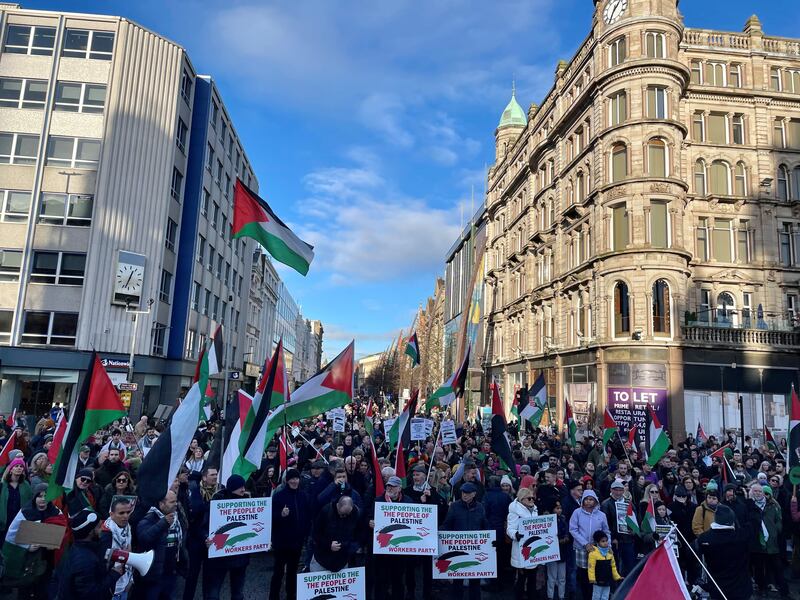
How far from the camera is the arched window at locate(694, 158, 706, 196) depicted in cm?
3434

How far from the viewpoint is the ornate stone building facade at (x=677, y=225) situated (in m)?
30.7

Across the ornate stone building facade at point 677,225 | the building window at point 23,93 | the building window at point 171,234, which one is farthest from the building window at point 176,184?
the ornate stone building facade at point 677,225

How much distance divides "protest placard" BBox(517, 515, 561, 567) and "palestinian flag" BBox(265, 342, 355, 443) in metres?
3.93

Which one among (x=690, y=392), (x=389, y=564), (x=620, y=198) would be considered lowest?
(x=389, y=564)

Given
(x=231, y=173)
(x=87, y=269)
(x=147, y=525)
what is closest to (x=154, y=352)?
(x=87, y=269)

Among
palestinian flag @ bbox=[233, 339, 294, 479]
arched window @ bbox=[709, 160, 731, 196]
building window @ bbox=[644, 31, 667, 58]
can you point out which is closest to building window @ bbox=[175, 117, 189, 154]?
building window @ bbox=[644, 31, 667, 58]

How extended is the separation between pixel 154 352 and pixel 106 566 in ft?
104

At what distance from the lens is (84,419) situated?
7555 mm

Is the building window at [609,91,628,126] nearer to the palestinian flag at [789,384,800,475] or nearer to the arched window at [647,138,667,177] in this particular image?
the arched window at [647,138,667,177]

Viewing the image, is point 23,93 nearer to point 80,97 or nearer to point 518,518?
point 80,97

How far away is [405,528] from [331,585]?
1264mm

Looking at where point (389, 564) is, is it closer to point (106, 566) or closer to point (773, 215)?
point (106, 566)

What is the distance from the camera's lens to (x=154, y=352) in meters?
34.6

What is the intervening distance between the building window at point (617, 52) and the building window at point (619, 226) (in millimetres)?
8585
